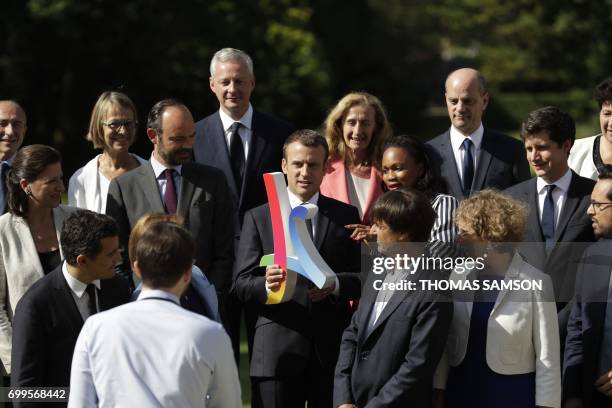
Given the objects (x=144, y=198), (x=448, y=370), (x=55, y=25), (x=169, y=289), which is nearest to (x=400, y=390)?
(x=448, y=370)

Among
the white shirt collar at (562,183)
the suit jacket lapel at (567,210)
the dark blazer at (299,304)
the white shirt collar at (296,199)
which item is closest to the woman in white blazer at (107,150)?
the dark blazer at (299,304)

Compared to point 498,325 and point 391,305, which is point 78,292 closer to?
point 391,305

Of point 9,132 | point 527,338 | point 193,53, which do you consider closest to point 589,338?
point 527,338

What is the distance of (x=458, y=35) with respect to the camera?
58.5 meters

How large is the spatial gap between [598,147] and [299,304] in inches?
101

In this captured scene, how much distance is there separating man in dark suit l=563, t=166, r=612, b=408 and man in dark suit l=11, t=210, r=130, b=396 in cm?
269

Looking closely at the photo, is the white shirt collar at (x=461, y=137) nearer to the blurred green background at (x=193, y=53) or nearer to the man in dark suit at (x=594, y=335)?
the man in dark suit at (x=594, y=335)

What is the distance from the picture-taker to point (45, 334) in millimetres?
5250

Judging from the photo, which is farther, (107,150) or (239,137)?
(239,137)

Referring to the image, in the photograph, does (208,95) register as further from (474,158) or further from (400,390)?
(400,390)

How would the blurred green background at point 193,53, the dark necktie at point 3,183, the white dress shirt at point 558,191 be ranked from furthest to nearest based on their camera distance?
the blurred green background at point 193,53
the dark necktie at point 3,183
the white dress shirt at point 558,191

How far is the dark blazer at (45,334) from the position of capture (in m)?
5.14

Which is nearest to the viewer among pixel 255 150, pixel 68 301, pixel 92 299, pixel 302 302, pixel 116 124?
pixel 68 301

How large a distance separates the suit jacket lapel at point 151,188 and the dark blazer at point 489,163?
202 centimetres
